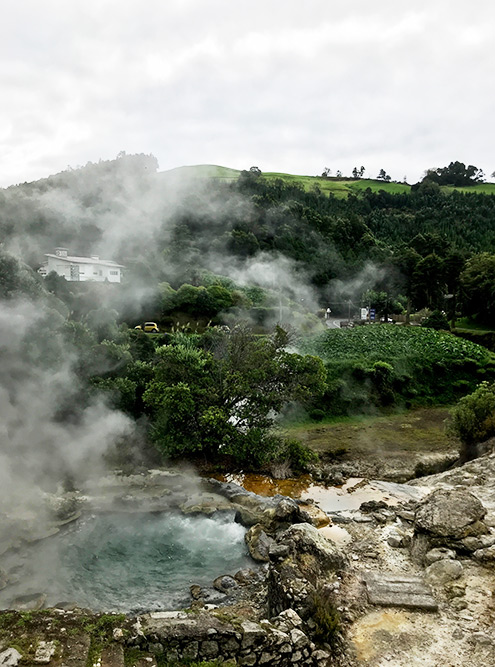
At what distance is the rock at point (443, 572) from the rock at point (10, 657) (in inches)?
238

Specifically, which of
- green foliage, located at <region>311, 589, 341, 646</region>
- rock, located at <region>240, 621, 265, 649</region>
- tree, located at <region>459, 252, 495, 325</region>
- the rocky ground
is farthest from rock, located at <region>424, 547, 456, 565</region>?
tree, located at <region>459, 252, 495, 325</region>

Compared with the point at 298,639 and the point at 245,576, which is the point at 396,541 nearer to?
the point at 245,576

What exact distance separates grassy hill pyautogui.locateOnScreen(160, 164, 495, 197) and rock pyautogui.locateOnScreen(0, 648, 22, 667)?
58.5 meters

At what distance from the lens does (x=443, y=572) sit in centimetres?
822

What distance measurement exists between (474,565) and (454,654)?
7.34 feet

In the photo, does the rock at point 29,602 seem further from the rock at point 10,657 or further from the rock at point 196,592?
the rock at point 196,592

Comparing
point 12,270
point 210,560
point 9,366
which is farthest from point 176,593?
point 12,270

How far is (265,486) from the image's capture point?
550 inches

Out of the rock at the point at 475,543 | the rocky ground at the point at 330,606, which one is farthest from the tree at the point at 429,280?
the rock at the point at 475,543

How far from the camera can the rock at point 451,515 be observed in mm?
9036

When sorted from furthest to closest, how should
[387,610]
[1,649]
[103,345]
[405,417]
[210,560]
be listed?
[405,417]
[103,345]
[210,560]
[387,610]
[1,649]

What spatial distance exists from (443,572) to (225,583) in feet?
12.2

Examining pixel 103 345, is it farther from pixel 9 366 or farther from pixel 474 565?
pixel 474 565

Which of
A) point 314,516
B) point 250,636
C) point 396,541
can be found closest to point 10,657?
point 250,636
